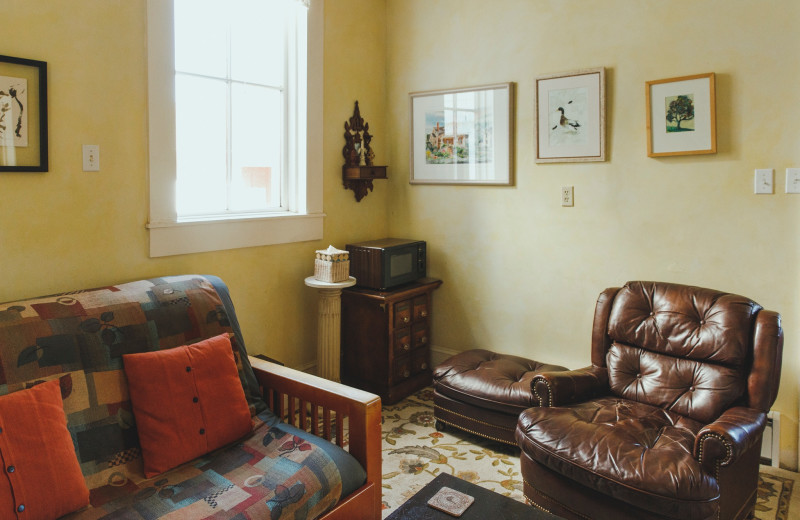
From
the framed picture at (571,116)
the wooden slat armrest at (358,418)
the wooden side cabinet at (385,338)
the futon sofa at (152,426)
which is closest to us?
the futon sofa at (152,426)

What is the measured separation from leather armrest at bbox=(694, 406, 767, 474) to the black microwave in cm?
190

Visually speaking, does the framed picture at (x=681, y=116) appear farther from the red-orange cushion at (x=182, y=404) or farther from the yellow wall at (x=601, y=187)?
the red-orange cushion at (x=182, y=404)

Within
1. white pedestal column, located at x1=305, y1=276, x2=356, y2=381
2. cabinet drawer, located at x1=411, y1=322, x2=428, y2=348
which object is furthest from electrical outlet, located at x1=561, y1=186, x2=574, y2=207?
white pedestal column, located at x1=305, y1=276, x2=356, y2=381

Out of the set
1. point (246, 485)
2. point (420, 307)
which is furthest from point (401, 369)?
point (246, 485)

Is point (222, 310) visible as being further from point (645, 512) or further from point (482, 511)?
point (645, 512)

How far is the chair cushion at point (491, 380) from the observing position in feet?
8.93

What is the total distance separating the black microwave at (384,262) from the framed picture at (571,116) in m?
0.98

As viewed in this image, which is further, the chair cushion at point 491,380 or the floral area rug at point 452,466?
the chair cushion at point 491,380

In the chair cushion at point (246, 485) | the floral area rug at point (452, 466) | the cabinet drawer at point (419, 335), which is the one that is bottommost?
the floral area rug at point (452, 466)

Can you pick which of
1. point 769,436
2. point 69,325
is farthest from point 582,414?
point 69,325

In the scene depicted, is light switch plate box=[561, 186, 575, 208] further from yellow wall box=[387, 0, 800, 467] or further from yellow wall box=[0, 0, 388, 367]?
yellow wall box=[0, 0, 388, 367]

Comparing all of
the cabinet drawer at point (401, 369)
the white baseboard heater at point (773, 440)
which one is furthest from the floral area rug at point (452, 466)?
the cabinet drawer at point (401, 369)

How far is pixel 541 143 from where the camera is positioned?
3.28m

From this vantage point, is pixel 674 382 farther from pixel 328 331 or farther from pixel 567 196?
pixel 328 331
